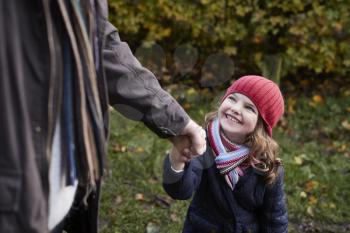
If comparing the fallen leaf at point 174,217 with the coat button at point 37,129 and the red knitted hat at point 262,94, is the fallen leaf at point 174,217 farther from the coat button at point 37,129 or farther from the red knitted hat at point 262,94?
the coat button at point 37,129

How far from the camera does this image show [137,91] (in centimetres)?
171

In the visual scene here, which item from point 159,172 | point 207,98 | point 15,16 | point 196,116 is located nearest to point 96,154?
point 15,16

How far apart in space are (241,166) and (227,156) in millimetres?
120

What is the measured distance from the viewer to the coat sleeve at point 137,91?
169 centimetres

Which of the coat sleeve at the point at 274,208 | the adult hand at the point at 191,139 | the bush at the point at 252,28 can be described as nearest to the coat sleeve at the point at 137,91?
the adult hand at the point at 191,139

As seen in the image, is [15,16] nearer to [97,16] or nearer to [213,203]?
[97,16]

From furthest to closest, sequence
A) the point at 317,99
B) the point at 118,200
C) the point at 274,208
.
Answer: the point at 317,99, the point at 118,200, the point at 274,208

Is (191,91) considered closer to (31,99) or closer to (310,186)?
(310,186)

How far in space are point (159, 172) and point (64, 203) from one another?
275 centimetres

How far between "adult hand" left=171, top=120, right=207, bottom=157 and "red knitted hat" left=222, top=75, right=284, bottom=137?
74 centimetres

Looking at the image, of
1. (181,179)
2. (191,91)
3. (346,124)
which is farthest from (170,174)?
(346,124)

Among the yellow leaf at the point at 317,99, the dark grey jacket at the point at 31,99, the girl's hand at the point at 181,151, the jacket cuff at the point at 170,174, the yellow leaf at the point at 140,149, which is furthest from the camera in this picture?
the yellow leaf at the point at 317,99

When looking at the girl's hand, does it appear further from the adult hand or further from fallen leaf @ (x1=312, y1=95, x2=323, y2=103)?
fallen leaf @ (x1=312, y1=95, x2=323, y2=103)

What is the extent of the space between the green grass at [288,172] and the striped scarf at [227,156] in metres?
1.21
